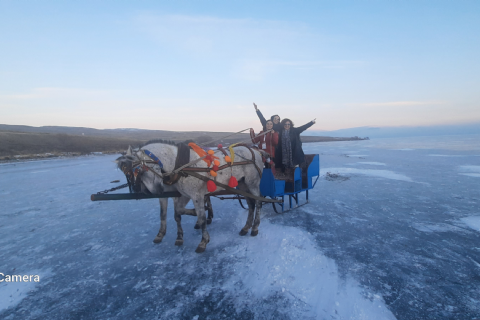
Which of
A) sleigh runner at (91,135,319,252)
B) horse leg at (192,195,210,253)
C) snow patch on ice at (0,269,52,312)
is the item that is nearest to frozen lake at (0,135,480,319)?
snow patch on ice at (0,269,52,312)

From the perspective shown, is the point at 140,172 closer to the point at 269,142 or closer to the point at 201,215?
the point at 201,215

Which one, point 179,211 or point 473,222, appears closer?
point 179,211

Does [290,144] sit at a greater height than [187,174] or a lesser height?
greater

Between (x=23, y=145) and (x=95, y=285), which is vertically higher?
(x=23, y=145)

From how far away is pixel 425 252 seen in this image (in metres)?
3.65

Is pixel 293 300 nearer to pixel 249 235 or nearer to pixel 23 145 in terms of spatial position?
pixel 249 235

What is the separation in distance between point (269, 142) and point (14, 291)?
477 centimetres

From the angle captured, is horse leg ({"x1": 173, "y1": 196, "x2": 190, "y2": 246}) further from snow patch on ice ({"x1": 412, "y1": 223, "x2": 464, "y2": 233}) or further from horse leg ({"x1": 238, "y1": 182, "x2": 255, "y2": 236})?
snow patch on ice ({"x1": 412, "y1": 223, "x2": 464, "y2": 233})

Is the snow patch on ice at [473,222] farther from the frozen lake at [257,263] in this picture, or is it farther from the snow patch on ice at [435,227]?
the snow patch on ice at [435,227]

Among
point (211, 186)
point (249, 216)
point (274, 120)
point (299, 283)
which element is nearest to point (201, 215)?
point (211, 186)

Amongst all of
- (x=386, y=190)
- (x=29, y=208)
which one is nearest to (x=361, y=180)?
(x=386, y=190)

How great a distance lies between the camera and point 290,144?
4938mm

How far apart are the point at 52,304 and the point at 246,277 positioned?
8.08 feet

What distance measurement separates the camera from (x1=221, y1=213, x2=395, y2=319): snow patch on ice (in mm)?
2520
